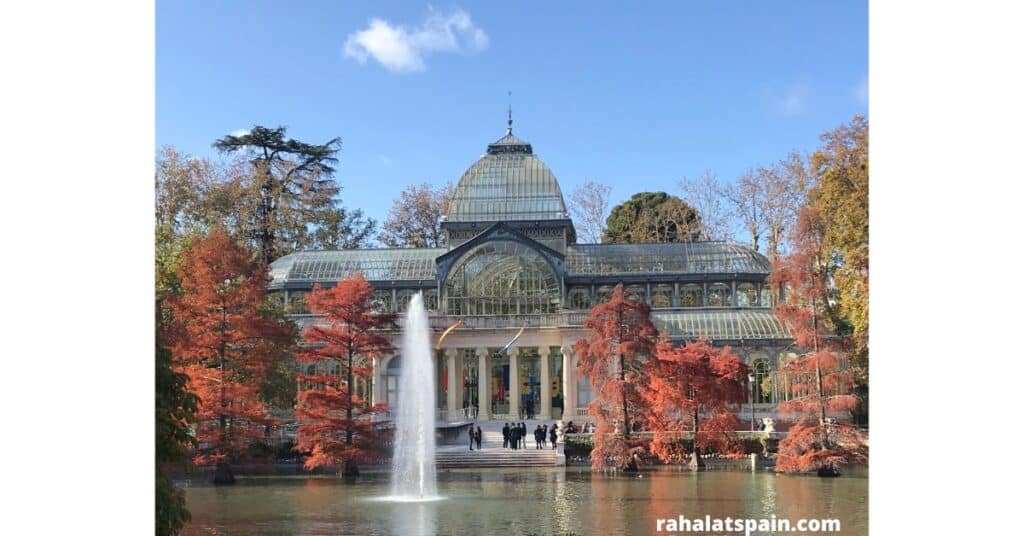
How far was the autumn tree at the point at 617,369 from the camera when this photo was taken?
112ft

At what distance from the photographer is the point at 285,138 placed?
2190 inches

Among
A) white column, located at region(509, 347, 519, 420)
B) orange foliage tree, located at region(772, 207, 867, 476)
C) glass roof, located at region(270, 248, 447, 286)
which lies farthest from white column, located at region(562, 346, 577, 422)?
orange foliage tree, located at region(772, 207, 867, 476)

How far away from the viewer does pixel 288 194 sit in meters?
58.6

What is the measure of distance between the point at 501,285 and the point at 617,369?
1722 cm

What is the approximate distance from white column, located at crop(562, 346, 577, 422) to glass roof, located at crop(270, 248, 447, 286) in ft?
29.3

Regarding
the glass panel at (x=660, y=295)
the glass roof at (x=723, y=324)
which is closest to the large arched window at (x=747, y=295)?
the glass roof at (x=723, y=324)

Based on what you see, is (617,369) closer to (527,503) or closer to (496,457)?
(496,457)

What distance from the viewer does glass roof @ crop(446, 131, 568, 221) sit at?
54812 millimetres

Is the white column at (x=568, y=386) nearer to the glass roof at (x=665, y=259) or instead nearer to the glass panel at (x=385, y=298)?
the glass roof at (x=665, y=259)

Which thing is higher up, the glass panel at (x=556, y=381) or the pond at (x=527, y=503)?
the glass panel at (x=556, y=381)

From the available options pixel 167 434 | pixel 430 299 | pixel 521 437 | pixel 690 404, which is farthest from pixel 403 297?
pixel 167 434

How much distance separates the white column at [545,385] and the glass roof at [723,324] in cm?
593
